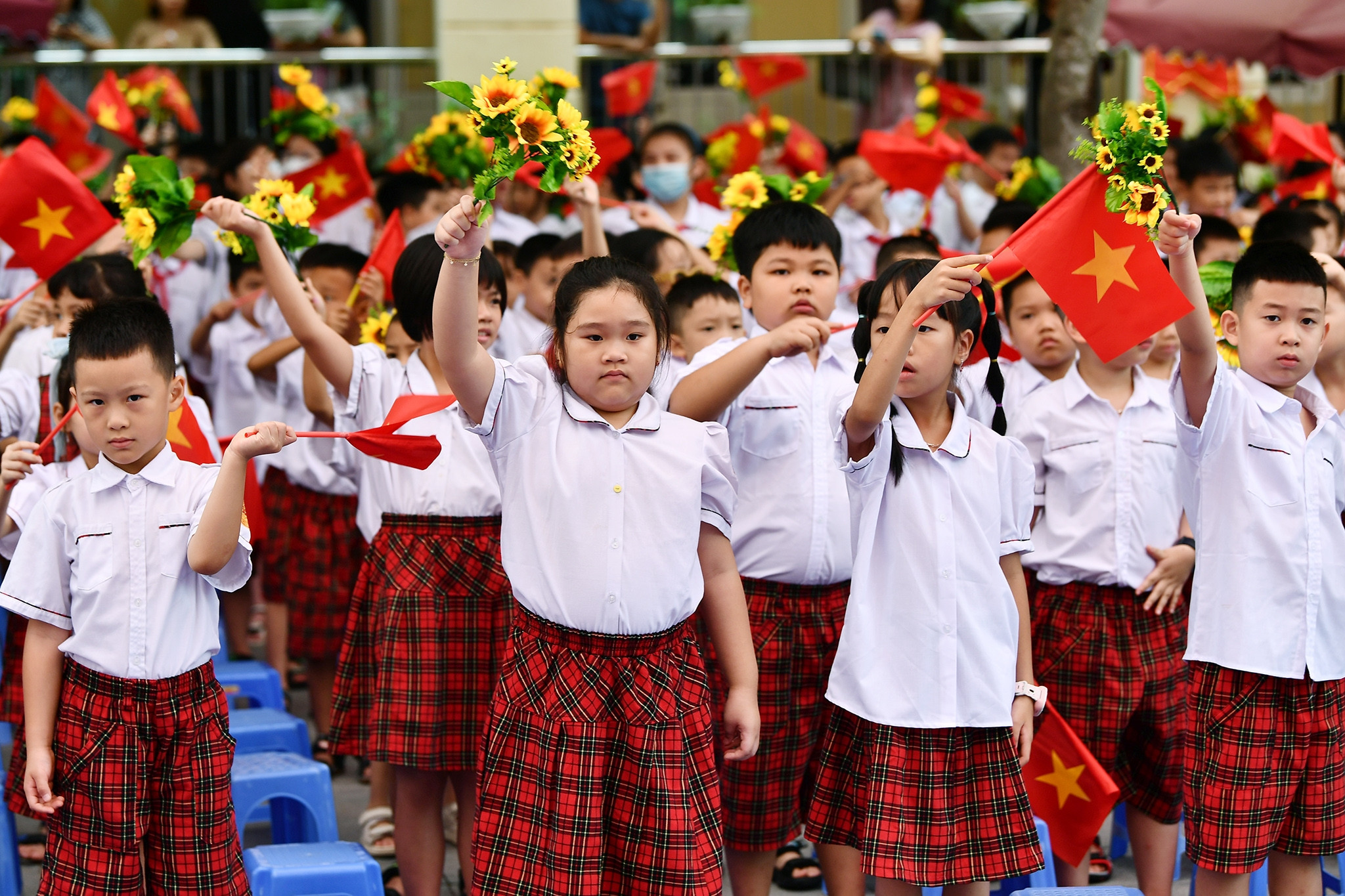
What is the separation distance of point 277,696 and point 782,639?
2.16 metres

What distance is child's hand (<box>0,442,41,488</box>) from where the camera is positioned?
140 inches

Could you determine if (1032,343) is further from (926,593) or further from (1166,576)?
(926,593)

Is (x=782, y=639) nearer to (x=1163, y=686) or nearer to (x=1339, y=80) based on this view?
(x=1163, y=686)

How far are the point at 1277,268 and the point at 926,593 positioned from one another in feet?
4.09

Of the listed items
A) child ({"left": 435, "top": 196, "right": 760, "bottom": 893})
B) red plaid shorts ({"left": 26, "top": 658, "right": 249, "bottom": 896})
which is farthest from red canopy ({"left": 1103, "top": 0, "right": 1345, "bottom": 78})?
red plaid shorts ({"left": 26, "top": 658, "right": 249, "bottom": 896})

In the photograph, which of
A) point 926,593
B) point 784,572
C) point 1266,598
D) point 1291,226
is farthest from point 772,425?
point 1291,226

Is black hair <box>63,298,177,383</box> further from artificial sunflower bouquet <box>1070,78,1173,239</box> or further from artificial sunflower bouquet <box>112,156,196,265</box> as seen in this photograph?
artificial sunflower bouquet <box>1070,78,1173,239</box>

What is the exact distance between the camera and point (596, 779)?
9.95 feet

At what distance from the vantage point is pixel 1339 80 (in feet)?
35.1

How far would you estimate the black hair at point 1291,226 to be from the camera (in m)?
5.30

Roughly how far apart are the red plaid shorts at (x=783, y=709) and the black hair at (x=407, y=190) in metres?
3.23

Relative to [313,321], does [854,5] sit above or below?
above

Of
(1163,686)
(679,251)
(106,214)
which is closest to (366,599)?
(106,214)

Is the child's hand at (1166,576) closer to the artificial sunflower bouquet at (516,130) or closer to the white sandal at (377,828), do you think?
the artificial sunflower bouquet at (516,130)
